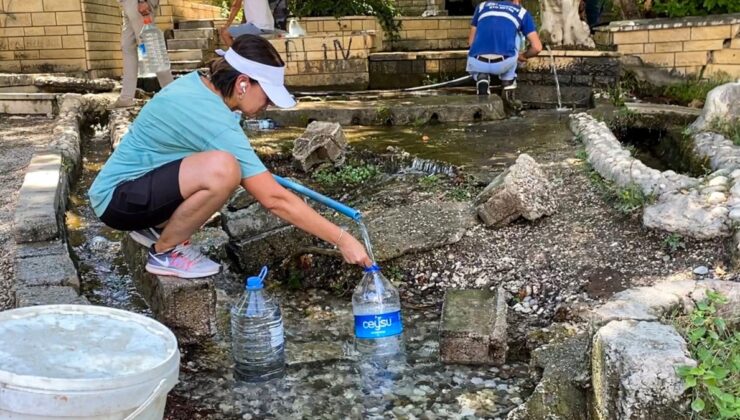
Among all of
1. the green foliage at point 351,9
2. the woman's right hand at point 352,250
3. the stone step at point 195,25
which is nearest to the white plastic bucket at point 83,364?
the woman's right hand at point 352,250

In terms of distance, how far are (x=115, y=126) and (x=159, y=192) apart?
165 inches

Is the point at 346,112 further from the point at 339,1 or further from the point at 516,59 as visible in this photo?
the point at 339,1

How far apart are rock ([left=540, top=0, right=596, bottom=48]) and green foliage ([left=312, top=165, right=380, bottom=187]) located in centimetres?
492

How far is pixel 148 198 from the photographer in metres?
2.76

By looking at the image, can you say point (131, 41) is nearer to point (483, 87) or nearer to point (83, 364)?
point (483, 87)

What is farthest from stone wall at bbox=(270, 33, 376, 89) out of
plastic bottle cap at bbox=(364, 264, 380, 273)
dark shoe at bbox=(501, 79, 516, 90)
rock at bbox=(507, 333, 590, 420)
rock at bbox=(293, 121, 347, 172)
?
rock at bbox=(507, 333, 590, 420)

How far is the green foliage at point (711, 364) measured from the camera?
1940 mm

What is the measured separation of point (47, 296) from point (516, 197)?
233 centimetres

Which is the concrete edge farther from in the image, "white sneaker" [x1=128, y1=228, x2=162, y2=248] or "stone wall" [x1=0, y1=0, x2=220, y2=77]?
"stone wall" [x1=0, y1=0, x2=220, y2=77]

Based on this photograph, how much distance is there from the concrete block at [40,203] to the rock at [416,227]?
5.14 ft

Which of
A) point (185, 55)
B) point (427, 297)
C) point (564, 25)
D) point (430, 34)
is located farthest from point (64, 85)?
point (427, 297)

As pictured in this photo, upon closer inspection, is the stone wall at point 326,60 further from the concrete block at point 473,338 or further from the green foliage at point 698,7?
the concrete block at point 473,338

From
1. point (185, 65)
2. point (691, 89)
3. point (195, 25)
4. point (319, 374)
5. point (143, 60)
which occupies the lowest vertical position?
point (319, 374)

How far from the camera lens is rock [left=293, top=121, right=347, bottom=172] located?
5.19 m
